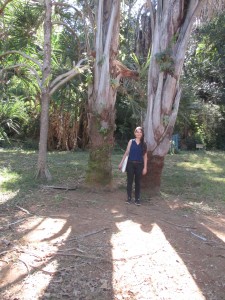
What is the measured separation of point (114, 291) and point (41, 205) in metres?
3.02

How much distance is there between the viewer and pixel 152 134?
24.6ft

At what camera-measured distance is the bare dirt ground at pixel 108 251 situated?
3605 millimetres

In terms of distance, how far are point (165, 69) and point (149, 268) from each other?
427 cm

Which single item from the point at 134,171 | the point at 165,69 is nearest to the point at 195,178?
the point at 134,171

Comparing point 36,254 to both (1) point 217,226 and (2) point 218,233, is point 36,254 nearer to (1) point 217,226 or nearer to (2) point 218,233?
(2) point 218,233

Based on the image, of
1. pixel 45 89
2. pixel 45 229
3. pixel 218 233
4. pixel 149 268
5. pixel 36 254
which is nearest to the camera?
pixel 149 268

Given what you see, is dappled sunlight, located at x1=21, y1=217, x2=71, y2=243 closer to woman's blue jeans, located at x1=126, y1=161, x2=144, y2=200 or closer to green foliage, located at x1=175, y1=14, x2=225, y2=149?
woman's blue jeans, located at x1=126, y1=161, x2=144, y2=200

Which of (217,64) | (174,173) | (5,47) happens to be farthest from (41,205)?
(217,64)

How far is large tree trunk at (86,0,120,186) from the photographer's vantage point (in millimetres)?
7305

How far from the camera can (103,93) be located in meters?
7.34

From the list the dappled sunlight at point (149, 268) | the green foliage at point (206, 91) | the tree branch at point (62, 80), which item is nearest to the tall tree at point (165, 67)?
the tree branch at point (62, 80)

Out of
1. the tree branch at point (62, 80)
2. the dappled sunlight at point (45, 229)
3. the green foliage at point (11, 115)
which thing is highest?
the tree branch at point (62, 80)

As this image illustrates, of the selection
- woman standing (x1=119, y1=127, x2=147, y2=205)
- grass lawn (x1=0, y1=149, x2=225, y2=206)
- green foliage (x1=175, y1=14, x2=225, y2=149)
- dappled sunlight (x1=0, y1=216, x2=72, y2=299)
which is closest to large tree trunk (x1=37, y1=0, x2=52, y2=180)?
grass lawn (x1=0, y1=149, x2=225, y2=206)

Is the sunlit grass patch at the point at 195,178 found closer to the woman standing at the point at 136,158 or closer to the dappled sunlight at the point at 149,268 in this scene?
the woman standing at the point at 136,158
